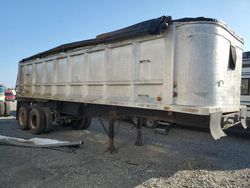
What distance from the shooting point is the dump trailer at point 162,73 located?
14.8 ft

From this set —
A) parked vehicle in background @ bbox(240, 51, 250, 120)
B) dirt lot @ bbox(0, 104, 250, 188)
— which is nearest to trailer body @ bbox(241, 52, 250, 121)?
parked vehicle in background @ bbox(240, 51, 250, 120)

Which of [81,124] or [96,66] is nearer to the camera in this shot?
[96,66]

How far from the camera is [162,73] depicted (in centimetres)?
491

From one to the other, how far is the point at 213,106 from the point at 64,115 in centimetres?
626

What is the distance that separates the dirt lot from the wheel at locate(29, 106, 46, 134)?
2.09m

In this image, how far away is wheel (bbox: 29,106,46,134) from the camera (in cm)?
895

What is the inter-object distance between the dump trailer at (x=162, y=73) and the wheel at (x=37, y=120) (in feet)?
5.66

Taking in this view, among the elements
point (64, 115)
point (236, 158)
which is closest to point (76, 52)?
point (64, 115)

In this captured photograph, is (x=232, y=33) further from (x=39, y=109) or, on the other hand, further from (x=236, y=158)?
(x=39, y=109)

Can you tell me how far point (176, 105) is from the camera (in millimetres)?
4688

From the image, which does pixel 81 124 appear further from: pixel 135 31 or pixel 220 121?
pixel 220 121

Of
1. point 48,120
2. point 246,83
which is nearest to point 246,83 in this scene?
point 246,83

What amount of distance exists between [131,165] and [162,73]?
222 cm

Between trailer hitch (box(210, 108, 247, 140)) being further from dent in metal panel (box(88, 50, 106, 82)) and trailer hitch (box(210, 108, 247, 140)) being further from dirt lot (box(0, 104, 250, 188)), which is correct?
dent in metal panel (box(88, 50, 106, 82))
